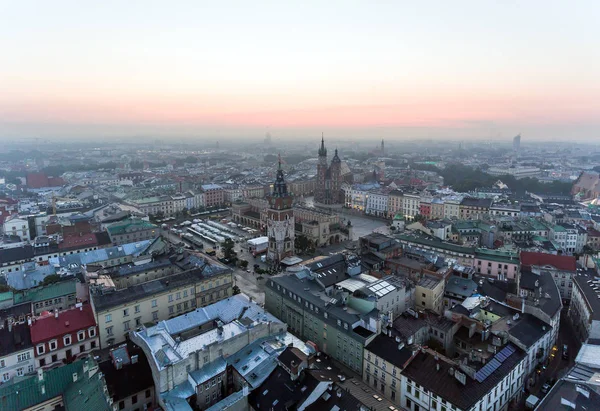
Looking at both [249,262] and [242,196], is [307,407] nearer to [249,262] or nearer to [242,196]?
[249,262]

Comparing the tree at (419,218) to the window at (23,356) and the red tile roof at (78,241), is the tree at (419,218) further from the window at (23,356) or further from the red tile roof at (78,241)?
the window at (23,356)

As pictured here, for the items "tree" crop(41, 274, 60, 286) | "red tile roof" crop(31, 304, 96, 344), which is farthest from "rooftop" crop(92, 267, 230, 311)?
"tree" crop(41, 274, 60, 286)

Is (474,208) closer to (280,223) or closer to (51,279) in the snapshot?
(280,223)

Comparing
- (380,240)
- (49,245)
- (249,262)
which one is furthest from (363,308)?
(49,245)

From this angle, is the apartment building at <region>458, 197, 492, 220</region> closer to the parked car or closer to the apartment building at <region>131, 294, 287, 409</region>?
the parked car

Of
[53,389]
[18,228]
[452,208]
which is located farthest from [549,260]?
[18,228]

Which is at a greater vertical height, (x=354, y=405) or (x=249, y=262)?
(x=354, y=405)
